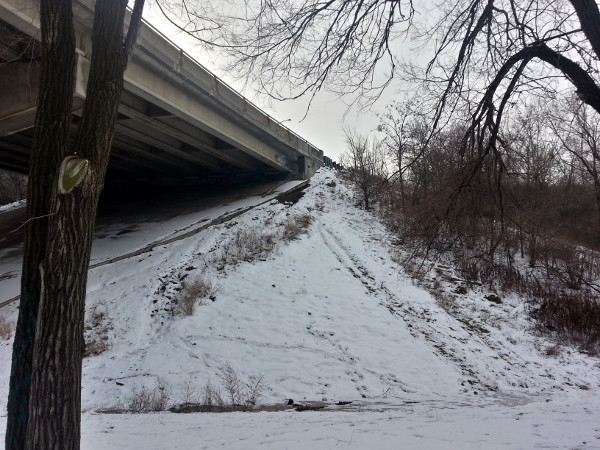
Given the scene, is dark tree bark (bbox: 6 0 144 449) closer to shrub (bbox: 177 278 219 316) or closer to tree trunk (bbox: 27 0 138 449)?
tree trunk (bbox: 27 0 138 449)

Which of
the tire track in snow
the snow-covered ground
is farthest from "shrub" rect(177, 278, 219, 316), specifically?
the tire track in snow

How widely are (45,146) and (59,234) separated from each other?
88 cm

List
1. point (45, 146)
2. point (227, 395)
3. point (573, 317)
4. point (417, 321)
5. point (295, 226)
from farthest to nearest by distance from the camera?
point (295, 226), point (417, 321), point (573, 317), point (227, 395), point (45, 146)

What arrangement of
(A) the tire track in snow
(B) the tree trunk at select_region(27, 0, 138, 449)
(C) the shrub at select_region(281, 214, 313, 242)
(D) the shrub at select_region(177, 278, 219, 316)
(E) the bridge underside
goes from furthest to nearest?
(C) the shrub at select_region(281, 214, 313, 242) → (E) the bridge underside → (D) the shrub at select_region(177, 278, 219, 316) → (A) the tire track in snow → (B) the tree trunk at select_region(27, 0, 138, 449)

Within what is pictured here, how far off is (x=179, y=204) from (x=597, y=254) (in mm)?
16755

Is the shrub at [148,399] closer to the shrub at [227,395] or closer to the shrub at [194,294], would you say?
the shrub at [227,395]

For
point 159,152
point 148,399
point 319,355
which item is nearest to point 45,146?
point 148,399

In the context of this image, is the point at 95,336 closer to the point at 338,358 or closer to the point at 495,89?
the point at 338,358

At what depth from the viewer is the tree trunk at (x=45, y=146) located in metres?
2.98

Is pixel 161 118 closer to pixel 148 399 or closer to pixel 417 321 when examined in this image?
pixel 148 399

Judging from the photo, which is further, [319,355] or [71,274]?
[319,355]

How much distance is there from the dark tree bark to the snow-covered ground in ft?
6.78

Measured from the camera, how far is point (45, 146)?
3.20 meters

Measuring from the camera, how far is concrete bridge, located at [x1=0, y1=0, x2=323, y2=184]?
8383mm
